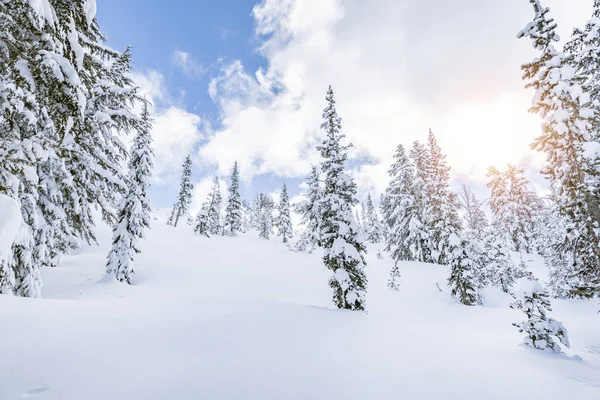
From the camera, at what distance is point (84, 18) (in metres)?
5.00

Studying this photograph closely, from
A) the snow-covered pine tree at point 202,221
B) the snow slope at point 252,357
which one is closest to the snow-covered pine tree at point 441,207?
the snow slope at point 252,357

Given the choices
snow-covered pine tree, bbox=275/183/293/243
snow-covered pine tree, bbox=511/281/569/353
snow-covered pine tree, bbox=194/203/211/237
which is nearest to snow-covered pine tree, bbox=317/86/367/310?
snow-covered pine tree, bbox=511/281/569/353

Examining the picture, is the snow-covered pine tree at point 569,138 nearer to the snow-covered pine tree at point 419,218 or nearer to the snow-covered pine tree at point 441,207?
the snow-covered pine tree at point 441,207

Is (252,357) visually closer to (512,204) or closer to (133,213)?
(133,213)

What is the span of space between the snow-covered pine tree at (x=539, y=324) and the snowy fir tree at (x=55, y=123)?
41.2 feet

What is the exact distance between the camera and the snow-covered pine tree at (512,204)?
3672 cm

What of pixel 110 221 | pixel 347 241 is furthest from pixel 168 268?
pixel 347 241

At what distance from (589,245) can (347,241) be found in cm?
851

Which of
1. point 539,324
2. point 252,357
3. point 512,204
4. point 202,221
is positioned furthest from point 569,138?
point 202,221

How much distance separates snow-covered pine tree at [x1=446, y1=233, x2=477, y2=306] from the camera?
1977cm

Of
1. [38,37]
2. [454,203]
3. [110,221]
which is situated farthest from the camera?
[454,203]

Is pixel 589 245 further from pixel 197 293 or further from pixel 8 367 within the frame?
pixel 197 293

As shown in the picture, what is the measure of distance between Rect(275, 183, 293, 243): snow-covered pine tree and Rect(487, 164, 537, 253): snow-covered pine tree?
115ft

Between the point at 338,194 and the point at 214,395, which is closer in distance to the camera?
the point at 214,395
